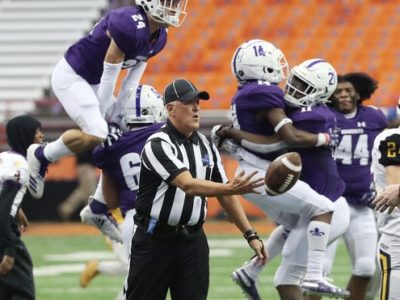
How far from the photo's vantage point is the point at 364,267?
809 centimetres

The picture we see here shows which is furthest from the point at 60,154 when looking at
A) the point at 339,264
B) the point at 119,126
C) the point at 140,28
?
the point at 339,264

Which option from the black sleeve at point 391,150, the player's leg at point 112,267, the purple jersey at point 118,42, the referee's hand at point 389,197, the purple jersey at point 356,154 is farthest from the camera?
the player's leg at point 112,267

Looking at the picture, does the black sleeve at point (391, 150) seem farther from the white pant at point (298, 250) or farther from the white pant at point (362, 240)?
the white pant at point (362, 240)

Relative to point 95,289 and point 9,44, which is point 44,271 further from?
point 9,44

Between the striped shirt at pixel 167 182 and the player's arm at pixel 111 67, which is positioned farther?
the player's arm at pixel 111 67

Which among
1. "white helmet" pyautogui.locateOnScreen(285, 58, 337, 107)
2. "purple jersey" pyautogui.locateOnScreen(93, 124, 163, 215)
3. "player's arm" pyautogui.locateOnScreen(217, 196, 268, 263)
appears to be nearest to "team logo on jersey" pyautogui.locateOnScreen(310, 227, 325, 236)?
"white helmet" pyautogui.locateOnScreen(285, 58, 337, 107)

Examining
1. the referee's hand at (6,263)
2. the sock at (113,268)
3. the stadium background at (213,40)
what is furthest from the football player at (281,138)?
the stadium background at (213,40)

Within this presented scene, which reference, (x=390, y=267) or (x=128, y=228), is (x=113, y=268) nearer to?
(x=128, y=228)

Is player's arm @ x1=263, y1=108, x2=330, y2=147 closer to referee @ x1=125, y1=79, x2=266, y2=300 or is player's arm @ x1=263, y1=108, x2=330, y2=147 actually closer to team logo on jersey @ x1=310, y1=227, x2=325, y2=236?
team logo on jersey @ x1=310, y1=227, x2=325, y2=236

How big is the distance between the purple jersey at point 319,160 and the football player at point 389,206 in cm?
102

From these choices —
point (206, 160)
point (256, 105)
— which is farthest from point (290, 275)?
point (206, 160)

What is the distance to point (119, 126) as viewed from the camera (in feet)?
25.1

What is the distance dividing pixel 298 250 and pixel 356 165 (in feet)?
4.55

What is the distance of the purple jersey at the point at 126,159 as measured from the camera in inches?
287
